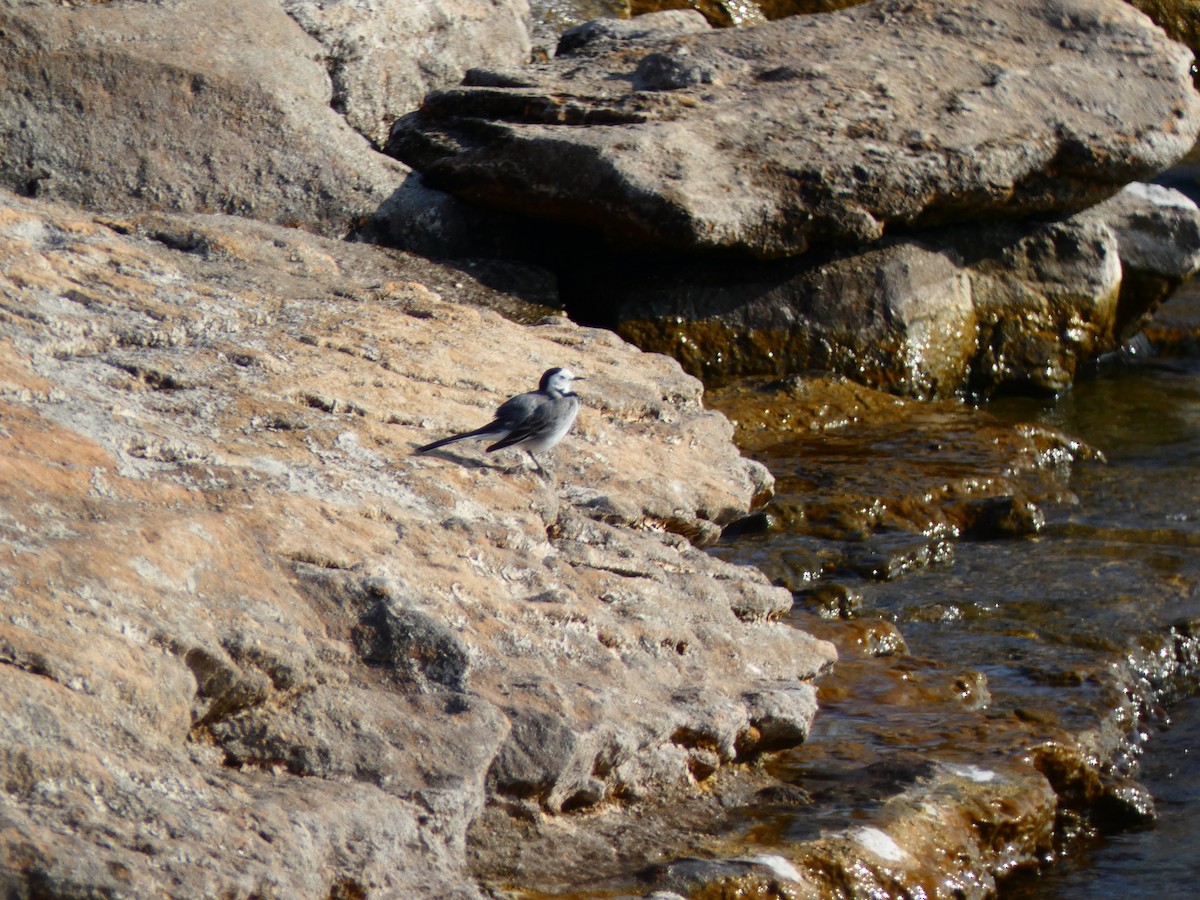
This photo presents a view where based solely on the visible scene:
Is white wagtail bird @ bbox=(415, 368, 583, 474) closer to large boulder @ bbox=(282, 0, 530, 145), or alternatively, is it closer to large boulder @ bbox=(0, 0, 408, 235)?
large boulder @ bbox=(0, 0, 408, 235)

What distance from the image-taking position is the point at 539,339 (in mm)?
6273

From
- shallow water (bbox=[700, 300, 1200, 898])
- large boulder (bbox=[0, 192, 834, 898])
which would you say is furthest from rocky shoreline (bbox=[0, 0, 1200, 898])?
shallow water (bbox=[700, 300, 1200, 898])

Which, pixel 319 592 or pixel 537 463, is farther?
pixel 537 463

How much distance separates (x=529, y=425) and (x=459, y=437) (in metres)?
0.23

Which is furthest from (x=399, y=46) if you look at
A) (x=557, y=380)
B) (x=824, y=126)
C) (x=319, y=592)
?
(x=319, y=592)

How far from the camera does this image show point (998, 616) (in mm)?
6383

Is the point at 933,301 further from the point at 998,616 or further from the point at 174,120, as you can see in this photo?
the point at 174,120

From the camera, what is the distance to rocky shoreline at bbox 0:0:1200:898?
3242 millimetres

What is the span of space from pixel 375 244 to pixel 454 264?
436 millimetres

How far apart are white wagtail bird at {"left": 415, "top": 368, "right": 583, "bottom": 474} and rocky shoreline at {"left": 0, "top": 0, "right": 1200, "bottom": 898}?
10 centimetres

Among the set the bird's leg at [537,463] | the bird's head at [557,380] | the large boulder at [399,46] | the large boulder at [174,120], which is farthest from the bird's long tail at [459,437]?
the large boulder at [399,46]

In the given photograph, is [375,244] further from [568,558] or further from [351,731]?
[351,731]

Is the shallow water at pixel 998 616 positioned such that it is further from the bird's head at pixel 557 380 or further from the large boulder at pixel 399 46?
the large boulder at pixel 399 46

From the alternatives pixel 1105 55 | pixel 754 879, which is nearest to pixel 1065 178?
pixel 1105 55
